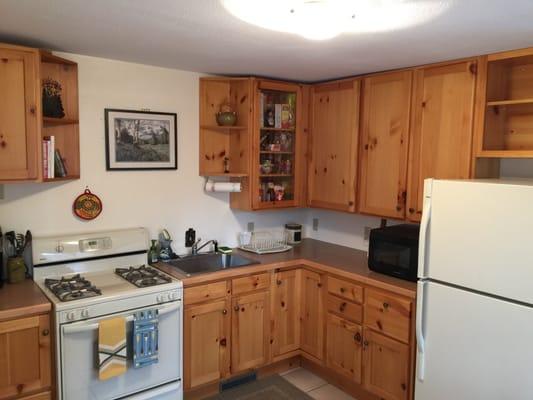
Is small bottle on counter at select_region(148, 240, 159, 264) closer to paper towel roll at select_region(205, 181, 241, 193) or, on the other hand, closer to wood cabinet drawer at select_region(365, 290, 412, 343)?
paper towel roll at select_region(205, 181, 241, 193)

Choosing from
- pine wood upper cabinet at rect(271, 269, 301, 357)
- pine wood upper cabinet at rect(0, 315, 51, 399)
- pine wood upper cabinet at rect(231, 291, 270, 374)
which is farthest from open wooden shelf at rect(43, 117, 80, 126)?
pine wood upper cabinet at rect(271, 269, 301, 357)

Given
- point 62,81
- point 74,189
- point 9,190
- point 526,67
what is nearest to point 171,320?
point 74,189

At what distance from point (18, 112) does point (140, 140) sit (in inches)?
34.3

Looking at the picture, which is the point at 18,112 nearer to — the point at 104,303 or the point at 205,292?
the point at 104,303

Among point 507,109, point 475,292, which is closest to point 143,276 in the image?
point 475,292

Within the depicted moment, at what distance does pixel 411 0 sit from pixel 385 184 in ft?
5.29

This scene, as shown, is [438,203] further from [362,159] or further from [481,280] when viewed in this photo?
[362,159]

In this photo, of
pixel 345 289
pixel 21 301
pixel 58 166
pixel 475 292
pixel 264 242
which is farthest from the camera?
pixel 264 242

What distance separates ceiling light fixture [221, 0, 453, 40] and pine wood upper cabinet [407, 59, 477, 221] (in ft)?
2.76

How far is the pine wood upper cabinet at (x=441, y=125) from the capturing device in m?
2.66

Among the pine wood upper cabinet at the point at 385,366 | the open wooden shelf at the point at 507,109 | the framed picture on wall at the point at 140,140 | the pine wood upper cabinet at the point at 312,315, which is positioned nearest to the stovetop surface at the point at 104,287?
the framed picture on wall at the point at 140,140

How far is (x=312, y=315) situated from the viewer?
3.36 metres

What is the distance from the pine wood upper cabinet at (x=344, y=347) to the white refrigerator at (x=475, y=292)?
53cm

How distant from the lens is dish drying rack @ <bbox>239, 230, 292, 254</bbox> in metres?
3.61
